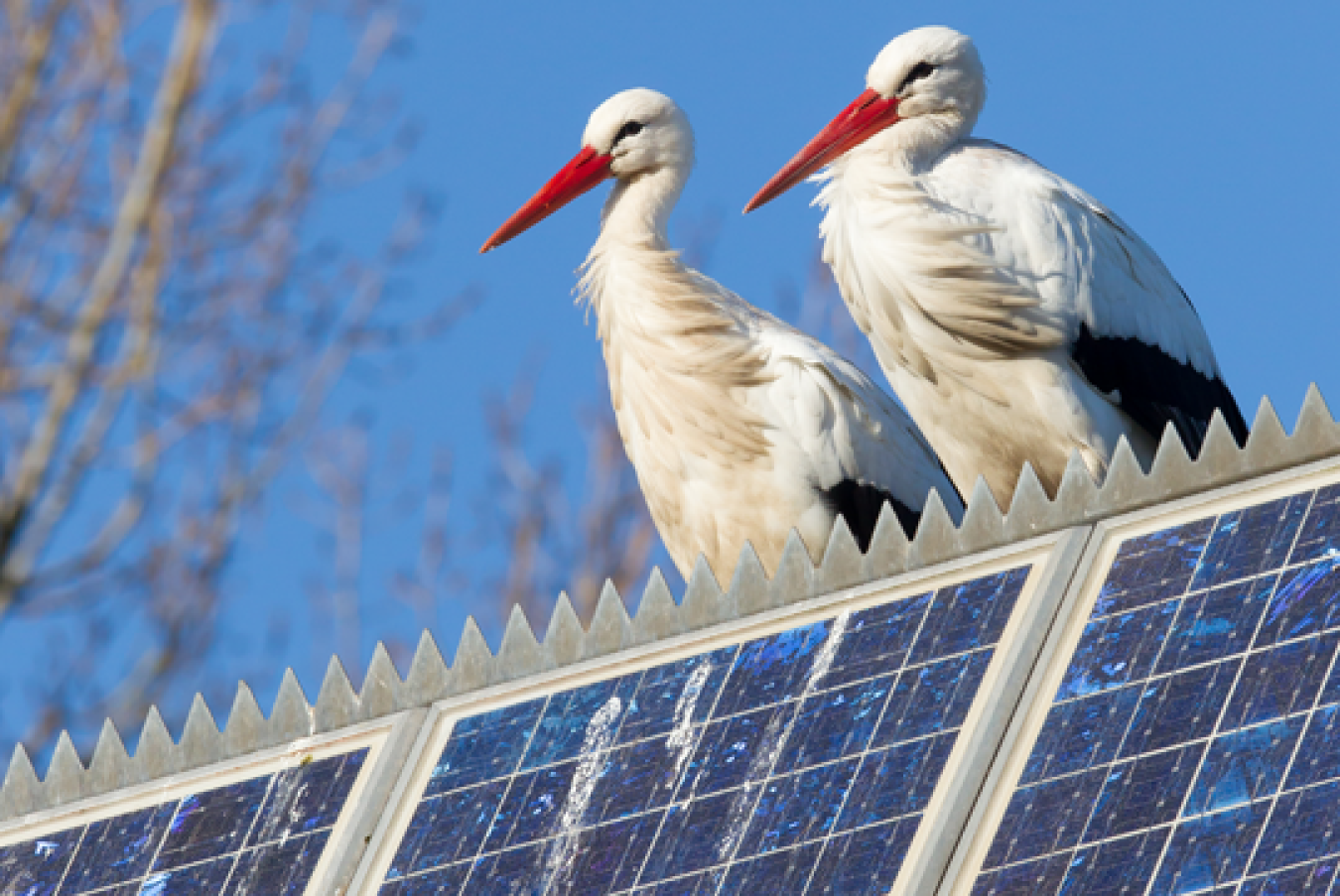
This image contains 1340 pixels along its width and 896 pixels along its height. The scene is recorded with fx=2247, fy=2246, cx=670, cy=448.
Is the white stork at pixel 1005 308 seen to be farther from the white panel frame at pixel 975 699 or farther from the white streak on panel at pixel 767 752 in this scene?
the white streak on panel at pixel 767 752

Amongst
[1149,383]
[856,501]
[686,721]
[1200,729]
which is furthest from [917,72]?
[1200,729]

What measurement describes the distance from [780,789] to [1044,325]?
9.13 feet

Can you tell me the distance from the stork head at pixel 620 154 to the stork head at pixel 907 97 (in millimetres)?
828

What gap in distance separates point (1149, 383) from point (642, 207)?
81.3 inches

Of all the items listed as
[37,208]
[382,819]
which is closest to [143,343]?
[37,208]

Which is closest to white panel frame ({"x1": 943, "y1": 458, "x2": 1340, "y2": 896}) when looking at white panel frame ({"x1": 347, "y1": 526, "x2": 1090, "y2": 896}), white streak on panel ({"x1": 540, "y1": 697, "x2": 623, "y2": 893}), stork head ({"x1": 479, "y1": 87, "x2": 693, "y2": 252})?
white panel frame ({"x1": 347, "y1": 526, "x2": 1090, "y2": 896})

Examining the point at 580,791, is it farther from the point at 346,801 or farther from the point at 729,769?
the point at 346,801

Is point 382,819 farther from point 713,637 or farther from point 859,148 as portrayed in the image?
point 859,148

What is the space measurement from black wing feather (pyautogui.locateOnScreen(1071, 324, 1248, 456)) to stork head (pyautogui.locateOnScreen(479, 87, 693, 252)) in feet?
6.85

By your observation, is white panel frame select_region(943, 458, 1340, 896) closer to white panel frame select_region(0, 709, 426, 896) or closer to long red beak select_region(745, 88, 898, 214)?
white panel frame select_region(0, 709, 426, 896)

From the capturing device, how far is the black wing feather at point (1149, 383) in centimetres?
658

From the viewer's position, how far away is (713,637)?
456cm

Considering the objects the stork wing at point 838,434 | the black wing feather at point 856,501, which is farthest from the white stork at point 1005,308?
the black wing feather at point 856,501

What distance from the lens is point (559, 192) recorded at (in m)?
8.17
